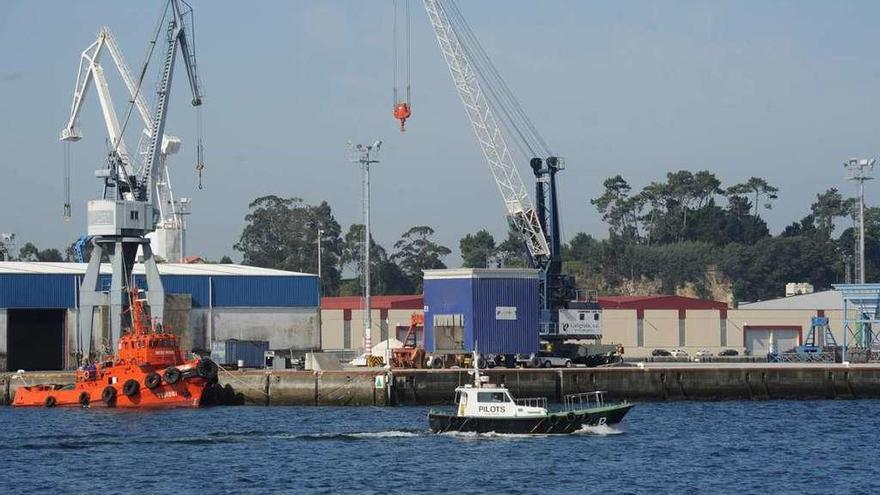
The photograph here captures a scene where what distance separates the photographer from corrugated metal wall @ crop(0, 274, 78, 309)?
328 ft

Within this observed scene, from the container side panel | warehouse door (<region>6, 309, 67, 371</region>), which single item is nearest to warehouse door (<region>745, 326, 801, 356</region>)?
the container side panel

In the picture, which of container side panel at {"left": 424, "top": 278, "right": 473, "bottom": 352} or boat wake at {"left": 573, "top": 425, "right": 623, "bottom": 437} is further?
container side panel at {"left": 424, "top": 278, "right": 473, "bottom": 352}

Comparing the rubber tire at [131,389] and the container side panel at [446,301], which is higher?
the container side panel at [446,301]

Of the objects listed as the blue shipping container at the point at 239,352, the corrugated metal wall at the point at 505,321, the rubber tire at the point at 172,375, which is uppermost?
the corrugated metal wall at the point at 505,321

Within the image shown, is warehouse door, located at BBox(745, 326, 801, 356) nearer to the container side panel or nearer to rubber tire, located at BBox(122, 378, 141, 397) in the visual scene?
the container side panel

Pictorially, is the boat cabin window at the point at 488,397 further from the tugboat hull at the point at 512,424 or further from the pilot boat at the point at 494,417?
the tugboat hull at the point at 512,424

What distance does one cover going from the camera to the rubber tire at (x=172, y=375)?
279 ft

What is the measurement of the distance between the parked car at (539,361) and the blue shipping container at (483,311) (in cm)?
58

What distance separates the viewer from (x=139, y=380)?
85938 millimetres

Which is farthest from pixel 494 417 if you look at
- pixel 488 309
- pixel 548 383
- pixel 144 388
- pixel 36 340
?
pixel 36 340

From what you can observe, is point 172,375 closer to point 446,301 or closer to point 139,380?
point 139,380

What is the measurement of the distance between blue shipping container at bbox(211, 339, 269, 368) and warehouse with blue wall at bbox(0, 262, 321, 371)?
199cm

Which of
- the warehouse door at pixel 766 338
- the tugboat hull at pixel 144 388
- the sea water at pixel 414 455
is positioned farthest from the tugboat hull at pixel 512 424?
the warehouse door at pixel 766 338

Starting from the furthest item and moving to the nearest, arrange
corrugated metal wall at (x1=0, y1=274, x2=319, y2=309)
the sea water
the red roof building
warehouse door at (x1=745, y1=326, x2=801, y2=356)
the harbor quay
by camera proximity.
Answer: the red roof building → warehouse door at (x1=745, y1=326, x2=801, y2=356) → corrugated metal wall at (x1=0, y1=274, x2=319, y2=309) → the harbor quay → the sea water
